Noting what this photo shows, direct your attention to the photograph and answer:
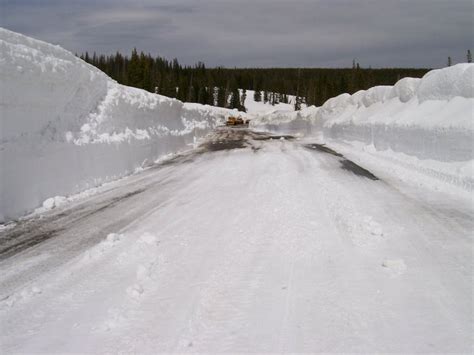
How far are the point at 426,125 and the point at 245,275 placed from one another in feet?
32.2

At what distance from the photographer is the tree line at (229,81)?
10093 cm

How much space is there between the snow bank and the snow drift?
28.9 ft

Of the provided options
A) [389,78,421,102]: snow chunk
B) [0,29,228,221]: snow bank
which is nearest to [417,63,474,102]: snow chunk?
[389,78,421,102]: snow chunk

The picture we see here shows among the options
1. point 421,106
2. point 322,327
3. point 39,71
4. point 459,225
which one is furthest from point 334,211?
point 421,106

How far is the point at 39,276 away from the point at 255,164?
9.67 meters

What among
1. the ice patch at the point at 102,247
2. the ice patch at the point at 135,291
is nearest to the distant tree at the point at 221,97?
the ice patch at the point at 102,247

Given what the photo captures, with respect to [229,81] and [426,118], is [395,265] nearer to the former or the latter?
[426,118]

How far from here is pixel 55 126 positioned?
995 cm

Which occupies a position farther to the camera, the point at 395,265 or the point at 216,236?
the point at 216,236

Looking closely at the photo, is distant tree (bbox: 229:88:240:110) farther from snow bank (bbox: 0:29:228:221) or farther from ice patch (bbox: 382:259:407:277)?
ice patch (bbox: 382:259:407:277)

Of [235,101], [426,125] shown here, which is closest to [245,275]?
[426,125]

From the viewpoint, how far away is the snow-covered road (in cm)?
371

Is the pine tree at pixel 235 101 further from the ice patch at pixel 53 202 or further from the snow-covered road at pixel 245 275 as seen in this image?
the snow-covered road at pixel 245 275

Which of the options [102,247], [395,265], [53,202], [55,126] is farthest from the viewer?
[55,126]
